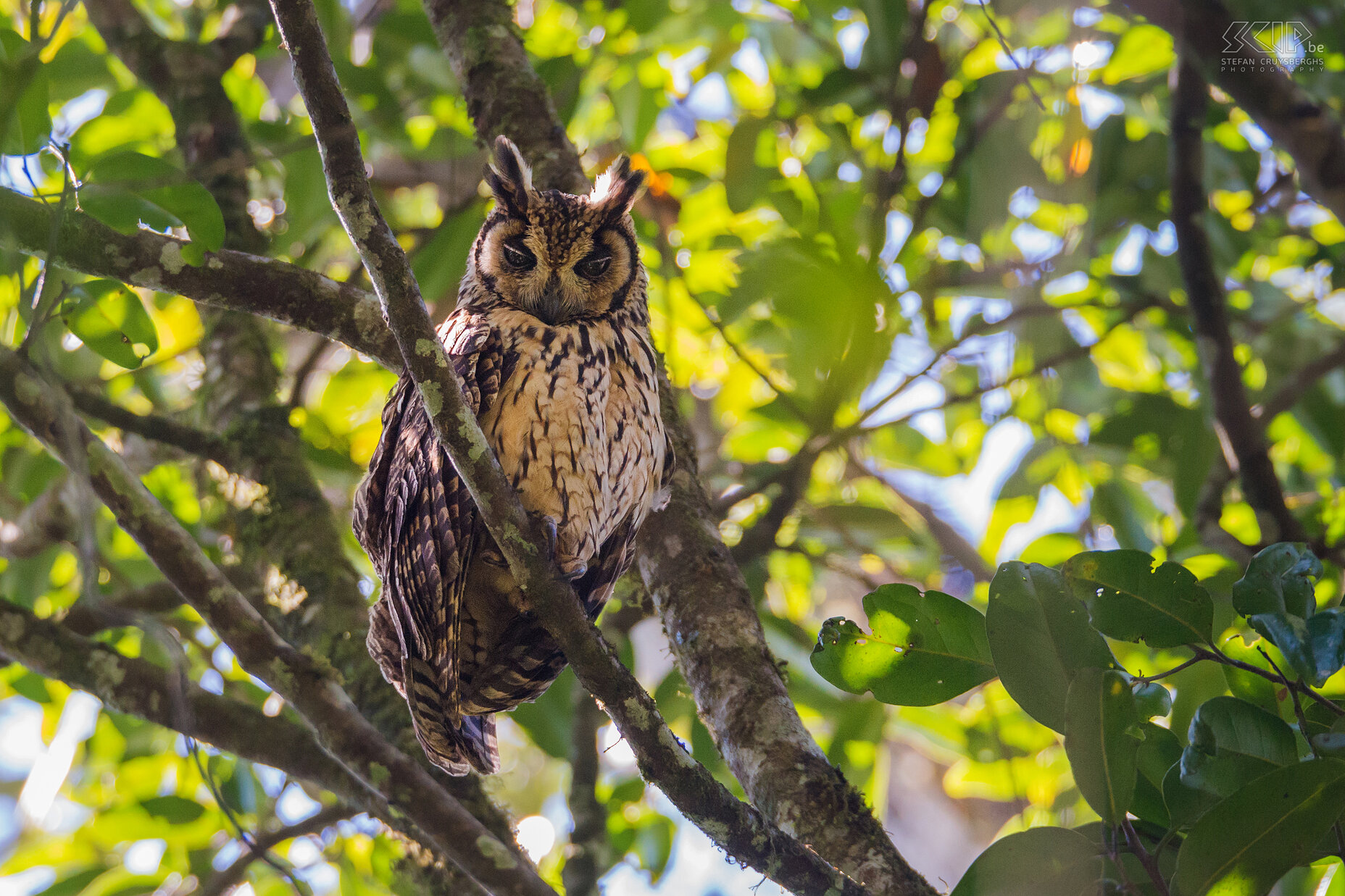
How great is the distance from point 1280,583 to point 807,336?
44.1 inches

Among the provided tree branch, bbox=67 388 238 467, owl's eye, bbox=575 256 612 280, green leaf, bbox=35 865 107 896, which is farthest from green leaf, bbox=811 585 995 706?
green leaf, bbox=35 865 107 896

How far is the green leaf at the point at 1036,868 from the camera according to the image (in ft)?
4.63

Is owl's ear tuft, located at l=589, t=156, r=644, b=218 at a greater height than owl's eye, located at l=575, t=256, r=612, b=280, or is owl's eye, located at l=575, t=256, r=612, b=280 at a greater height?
owl's ear tuft, located at l=589, t=156, r=644, b=218

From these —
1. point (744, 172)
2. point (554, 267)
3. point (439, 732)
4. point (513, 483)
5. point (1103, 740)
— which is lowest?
point (1103, 740)

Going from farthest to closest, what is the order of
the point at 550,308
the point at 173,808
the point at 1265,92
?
the point at 173,808
the point at 1265,92
the point at 550,308

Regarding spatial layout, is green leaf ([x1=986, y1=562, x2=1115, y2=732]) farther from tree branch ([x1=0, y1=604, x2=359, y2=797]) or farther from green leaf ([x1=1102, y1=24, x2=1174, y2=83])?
green leaf ([x1=1102, y1=24, x2=1174, y2=83])

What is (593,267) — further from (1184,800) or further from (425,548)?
(1184,800)

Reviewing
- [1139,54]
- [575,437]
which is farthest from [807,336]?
[1139,54]

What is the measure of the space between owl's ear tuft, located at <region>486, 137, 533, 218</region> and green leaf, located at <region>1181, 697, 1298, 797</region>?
1.87 metres

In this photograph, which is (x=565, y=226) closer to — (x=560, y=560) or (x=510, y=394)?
(x=510, y=394)

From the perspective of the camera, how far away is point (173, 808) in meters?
2.99

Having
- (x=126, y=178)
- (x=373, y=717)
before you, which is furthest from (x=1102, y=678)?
(x=126, y=178)

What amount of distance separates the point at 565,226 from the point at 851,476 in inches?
81.9

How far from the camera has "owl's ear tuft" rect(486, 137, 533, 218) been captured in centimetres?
250
